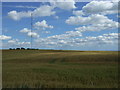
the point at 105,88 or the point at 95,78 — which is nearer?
the point at 105,88

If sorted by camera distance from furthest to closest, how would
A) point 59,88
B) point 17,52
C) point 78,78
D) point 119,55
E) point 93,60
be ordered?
point 17,52 < point 93,60 < point 119,55 < point 78,78 < point 59,88

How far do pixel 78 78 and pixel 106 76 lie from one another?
59.9 inches

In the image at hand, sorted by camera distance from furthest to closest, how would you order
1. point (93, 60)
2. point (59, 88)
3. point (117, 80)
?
point (93, 60) → point (117, 80) → point (59, 88)

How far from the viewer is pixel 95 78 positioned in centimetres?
988

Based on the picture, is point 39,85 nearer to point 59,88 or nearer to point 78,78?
point 59,88

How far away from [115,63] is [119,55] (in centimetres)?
57

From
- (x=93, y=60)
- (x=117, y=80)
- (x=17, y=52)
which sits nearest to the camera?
(x=117, y=80)

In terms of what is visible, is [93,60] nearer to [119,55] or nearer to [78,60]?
[78,60]

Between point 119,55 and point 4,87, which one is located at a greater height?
point 119,55

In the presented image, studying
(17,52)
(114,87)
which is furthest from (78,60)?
(17,52)

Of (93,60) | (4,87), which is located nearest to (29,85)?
(4,87)

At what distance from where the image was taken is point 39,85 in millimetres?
7875

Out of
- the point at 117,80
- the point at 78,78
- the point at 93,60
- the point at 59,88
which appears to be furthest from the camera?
the point at 93,60

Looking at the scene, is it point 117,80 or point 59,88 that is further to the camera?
point 117,80
